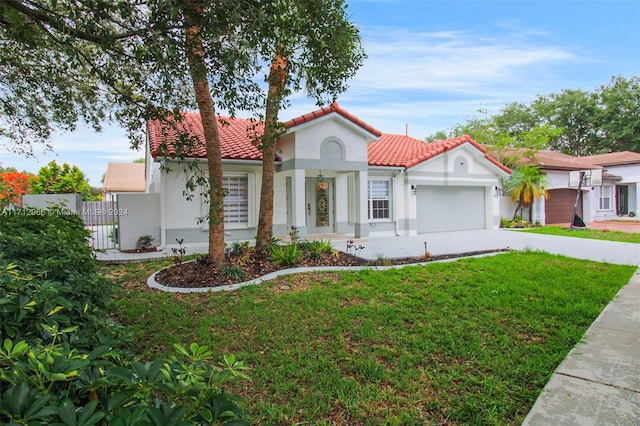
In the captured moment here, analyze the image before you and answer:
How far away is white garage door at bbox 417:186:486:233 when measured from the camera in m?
18.5

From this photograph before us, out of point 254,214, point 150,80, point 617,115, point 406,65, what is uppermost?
point 617,115

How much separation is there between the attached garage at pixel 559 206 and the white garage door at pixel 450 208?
23.0ft

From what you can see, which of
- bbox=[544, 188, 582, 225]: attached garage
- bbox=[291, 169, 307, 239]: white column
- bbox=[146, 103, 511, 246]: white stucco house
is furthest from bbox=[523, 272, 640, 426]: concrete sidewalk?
bbox=[544, 188, 582, 225]: attached garage

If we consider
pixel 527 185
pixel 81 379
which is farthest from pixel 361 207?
pixel 81 379

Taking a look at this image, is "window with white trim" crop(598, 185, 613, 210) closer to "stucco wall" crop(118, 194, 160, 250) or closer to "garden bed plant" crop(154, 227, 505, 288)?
"garden bed plant" crop(154, 227, 505, 288)

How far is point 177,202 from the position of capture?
1312 cm

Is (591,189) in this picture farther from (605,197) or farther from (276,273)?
(276,273)

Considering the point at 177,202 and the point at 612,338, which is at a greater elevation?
the point at 177,202

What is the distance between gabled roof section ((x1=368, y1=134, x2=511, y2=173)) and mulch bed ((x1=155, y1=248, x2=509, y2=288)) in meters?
6.35

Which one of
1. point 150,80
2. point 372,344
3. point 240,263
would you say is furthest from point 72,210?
point 372,344

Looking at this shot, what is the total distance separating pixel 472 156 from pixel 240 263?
14787 millimetres

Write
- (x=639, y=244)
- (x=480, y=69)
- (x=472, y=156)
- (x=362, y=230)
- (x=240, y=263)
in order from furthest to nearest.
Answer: (x=472, y=156) → (x=480, y=69) → (x=362, y=230) → (x=639, y=244) → (x=240, y=263)

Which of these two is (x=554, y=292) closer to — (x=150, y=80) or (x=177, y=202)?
(x=150, y=80)

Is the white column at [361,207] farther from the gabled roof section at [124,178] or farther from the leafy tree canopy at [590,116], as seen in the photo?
the gabled roof section at [124,178]
